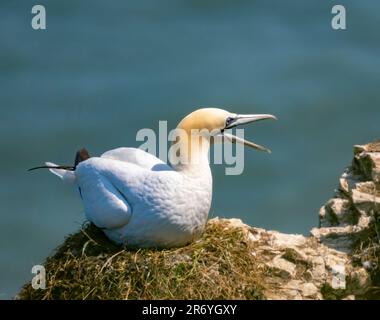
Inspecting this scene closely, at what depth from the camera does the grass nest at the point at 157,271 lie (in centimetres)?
1372

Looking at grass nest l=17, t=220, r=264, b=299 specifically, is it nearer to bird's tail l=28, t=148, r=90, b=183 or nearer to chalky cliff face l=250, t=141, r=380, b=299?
chalky cliff face l=250, t=141, r=380, b=299

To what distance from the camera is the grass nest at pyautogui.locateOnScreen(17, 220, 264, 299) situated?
13.7 meters

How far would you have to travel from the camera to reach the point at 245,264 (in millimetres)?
14203

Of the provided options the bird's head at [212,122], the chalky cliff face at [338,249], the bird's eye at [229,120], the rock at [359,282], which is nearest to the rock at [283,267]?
the chalky cliff face at [338,249]

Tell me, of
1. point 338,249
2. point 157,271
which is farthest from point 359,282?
point 157,271

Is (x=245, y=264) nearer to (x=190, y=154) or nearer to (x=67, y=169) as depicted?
(x=190, y=154)

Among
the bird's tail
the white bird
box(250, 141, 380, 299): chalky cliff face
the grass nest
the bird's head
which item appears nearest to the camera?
the grass nest

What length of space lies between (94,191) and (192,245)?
1103mm

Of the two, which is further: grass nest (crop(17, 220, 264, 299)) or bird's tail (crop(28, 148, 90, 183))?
bird's tail (crop(28, 148, 90, 183))

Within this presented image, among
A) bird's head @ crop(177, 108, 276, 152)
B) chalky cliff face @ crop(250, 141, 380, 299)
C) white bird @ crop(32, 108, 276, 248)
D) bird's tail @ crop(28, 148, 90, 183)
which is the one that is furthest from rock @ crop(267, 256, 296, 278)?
bird's tail @ crop(28, 148, 90, 183)

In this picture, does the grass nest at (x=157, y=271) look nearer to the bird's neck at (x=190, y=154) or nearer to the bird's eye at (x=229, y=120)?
the bird's neck at (x=190, y=154)

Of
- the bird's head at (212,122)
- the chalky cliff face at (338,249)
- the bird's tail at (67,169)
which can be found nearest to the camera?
the chalky cliff face at (338,249)

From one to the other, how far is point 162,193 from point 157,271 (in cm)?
77

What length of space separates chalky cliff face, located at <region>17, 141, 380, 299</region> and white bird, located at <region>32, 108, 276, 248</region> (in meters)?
0.18
